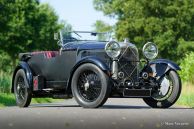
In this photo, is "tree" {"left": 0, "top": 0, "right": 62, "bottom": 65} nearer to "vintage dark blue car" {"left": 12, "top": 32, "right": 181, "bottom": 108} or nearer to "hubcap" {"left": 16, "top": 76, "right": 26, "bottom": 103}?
"hubcap" {"left": 16, "top": 76, "right": 26, "bottom": 103}

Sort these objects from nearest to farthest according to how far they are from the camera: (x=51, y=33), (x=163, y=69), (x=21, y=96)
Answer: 1. (x=163, y=69)
2. (x=21, y=96)
3. (x=51, y=33)

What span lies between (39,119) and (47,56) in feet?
17.4

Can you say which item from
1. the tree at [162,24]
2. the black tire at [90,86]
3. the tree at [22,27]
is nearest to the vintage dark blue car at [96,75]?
the black tire at [90,86]

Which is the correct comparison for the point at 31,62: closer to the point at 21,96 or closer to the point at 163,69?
the point at 21,96

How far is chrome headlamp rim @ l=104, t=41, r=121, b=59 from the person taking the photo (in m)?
13.1

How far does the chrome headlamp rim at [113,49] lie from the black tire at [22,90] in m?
2.51

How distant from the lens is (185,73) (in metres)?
36.6

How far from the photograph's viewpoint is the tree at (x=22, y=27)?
4817 centimetres

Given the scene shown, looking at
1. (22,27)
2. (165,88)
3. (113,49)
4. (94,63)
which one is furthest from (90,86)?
(22,27)

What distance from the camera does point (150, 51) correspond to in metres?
14.0

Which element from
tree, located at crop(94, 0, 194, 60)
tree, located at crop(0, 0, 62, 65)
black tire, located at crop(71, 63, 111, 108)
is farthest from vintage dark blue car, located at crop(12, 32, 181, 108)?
tree, located at crop(94, 0, 194, 60)

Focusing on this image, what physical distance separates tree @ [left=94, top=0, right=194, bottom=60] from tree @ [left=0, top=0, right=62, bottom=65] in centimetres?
749

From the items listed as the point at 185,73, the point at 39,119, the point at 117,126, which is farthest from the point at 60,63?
the point at 185,73

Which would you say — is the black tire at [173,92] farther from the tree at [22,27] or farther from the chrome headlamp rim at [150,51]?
the tree at [22,27]
